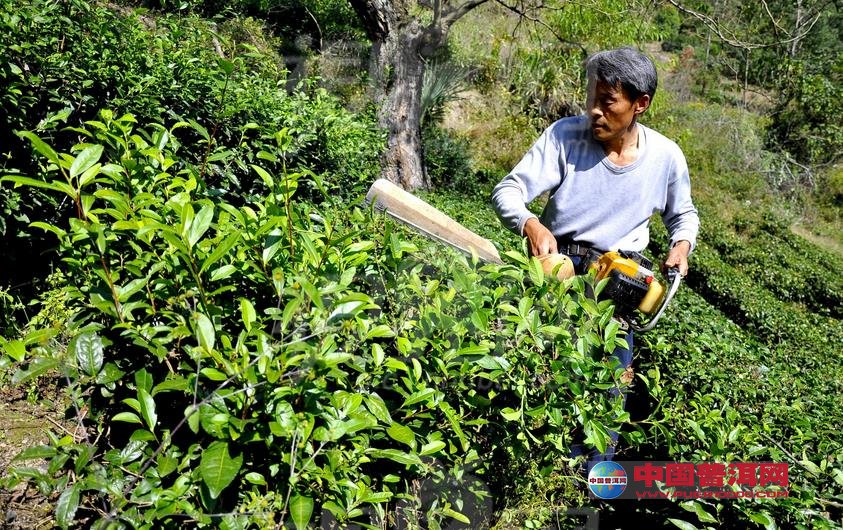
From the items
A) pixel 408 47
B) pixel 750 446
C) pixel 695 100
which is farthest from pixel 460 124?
pixel 695 100

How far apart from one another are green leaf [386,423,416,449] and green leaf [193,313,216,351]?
450 millimetres

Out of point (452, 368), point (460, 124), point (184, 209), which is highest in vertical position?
point (184, 209)

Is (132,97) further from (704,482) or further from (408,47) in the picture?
(408,47)

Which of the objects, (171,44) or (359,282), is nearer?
(359,282)

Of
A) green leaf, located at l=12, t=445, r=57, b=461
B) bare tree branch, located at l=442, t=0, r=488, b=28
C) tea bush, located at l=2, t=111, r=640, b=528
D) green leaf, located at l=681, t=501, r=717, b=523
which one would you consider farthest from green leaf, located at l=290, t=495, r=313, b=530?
bare tree branch, located at l=442, t=0, r=488, b=28

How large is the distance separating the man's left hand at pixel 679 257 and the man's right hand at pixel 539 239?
25.3 inches

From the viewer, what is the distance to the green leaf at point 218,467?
1.29 metres

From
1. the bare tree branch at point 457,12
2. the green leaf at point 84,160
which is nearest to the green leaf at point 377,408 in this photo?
the green leaf at point 84,160

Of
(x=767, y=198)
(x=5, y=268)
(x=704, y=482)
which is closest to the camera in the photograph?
(x=704, y=482)

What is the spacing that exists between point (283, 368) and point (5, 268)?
303 cm

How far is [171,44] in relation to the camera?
4676 millimetres

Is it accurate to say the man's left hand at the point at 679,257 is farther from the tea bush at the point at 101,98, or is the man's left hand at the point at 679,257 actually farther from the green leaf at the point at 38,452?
the green leaf at the point at 38,452

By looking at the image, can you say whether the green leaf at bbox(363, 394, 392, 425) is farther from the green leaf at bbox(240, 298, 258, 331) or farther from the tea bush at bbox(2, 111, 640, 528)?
the green leaf at bbox(240, 298, 258, 331)

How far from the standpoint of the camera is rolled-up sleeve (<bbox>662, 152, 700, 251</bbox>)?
9.85ft
